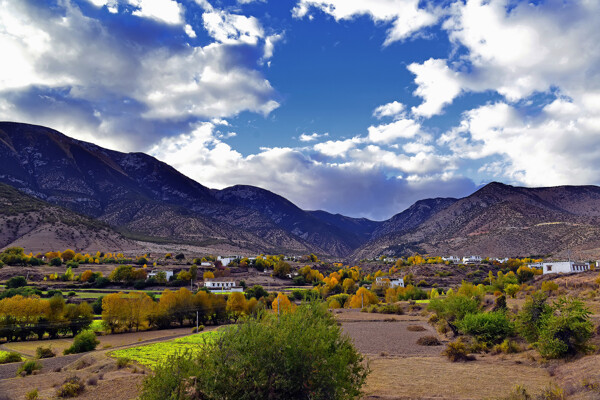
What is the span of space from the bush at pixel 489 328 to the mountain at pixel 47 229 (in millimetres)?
121935

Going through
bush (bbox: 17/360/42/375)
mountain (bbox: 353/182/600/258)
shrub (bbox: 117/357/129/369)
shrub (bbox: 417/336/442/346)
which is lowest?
shrub (bbox: 417/336/442/346)

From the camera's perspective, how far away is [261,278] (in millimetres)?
113500

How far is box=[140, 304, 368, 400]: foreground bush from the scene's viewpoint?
14039mm

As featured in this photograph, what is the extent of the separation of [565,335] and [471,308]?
55.7 ft

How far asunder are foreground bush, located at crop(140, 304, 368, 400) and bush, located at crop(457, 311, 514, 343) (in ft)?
77.3

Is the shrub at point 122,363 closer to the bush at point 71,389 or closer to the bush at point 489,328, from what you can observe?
the bush at point 71,389

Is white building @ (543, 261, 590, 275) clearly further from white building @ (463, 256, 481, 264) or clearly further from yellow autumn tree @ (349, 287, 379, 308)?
yellow autumn tree @ (349, 287, 379, 308)

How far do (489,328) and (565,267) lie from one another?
69.7 metres

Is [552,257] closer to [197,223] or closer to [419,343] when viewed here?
[419,343]

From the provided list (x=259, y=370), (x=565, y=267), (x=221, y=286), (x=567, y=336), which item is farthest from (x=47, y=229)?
(x=565, y=267)

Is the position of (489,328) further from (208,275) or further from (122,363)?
(208,275)

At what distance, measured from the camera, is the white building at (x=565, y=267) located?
86625 mm

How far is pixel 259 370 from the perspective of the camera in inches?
560

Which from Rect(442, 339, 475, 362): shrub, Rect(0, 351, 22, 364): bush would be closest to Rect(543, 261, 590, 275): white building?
Rect(442, 339, 475, 362): shrub
